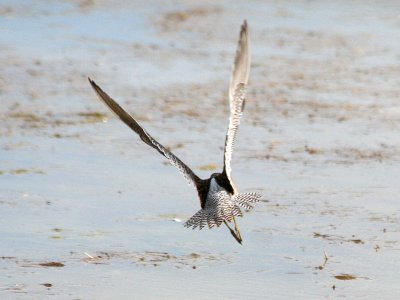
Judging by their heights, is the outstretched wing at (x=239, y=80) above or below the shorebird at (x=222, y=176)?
above

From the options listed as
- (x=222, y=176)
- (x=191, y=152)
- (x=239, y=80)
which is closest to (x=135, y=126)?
(x=222, y=176)

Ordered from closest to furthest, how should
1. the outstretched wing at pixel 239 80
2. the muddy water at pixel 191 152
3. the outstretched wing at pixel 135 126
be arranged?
the outstretched wing at pixel 135 126 → the muddy water at pixel 191 152 → the outstretched wing at pixel 239 80

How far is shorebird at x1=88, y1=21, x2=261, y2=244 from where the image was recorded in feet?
22.7

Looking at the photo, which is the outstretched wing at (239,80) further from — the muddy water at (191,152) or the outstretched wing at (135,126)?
the muddy water at (191,152)

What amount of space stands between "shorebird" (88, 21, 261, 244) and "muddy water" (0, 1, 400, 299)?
34 centimetres

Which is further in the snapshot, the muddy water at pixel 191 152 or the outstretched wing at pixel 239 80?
the outstretched wing at pixel 239 80

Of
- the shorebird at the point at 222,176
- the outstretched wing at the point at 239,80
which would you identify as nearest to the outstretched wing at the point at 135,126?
the shorebird at the point at 222,176

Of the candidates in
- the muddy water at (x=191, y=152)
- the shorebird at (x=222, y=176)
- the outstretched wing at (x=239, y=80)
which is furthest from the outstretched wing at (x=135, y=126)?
the muddy water at (x=191, y=152)

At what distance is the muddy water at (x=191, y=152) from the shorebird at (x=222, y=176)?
0.34 m

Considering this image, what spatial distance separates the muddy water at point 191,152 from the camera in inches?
281

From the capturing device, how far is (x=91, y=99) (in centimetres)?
1236

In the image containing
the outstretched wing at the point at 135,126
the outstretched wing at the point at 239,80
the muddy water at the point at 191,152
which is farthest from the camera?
the outstretched wing at the point at 239,80

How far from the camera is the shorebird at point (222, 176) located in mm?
6910

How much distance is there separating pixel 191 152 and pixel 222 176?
2967 millimetres
